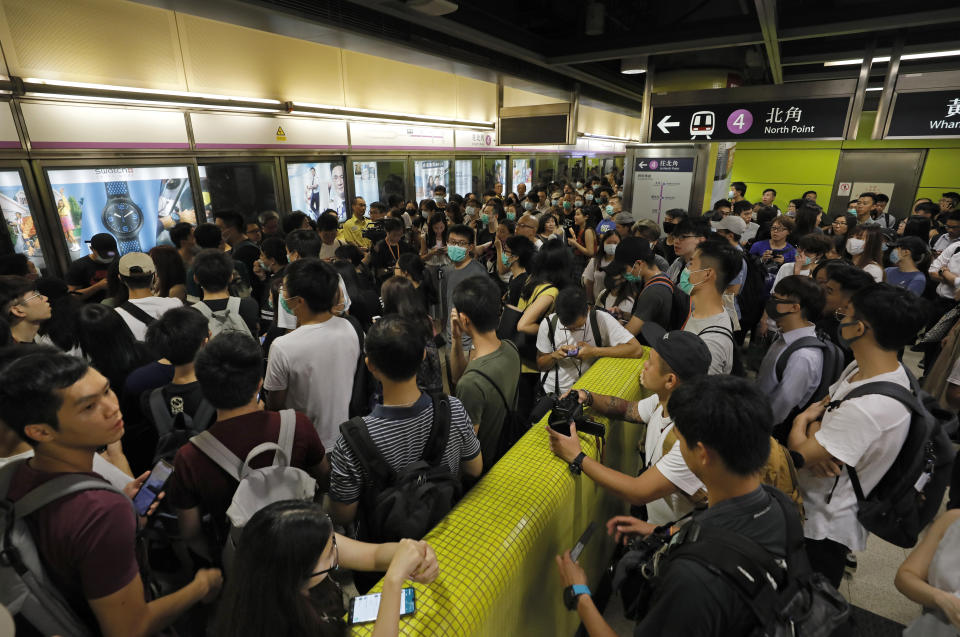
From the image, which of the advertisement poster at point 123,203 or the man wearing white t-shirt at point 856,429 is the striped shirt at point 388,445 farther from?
the advertisement poster at point 123,203

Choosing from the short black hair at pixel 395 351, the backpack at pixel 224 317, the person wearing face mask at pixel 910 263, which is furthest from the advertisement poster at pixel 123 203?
the person wearing face mask at pixel 910 263

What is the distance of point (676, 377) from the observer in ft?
6.59

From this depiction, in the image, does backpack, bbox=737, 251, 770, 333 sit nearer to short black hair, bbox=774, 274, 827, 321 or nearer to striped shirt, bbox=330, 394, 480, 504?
short black hair, bbox=774, 274, 827, 321

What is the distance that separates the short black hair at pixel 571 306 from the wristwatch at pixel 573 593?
164 cm

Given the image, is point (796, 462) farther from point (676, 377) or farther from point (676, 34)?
point (676, 34)

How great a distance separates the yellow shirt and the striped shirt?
511 centimetres

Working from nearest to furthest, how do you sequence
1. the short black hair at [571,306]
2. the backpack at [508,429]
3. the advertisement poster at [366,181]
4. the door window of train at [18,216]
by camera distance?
1. the backpack at [508,429]
2. the short black hair at [571,306]
3. the door window of train at [18,216]
4. the advertisement poster at [366,181]

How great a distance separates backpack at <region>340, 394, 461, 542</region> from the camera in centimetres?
158

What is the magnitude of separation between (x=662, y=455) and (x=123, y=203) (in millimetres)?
6081

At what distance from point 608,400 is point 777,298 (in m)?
1.31

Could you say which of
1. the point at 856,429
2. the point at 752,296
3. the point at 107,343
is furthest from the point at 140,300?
the point at 752,296

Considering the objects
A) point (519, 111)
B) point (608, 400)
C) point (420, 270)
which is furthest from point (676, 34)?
point (608, 400)

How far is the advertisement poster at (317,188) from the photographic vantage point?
7.12m

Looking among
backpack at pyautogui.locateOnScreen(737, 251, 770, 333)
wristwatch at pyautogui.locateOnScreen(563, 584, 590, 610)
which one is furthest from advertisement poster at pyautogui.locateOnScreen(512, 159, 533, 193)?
wristwatch at pyautogui.locateOnScreen(563, 584, 590, 610)
